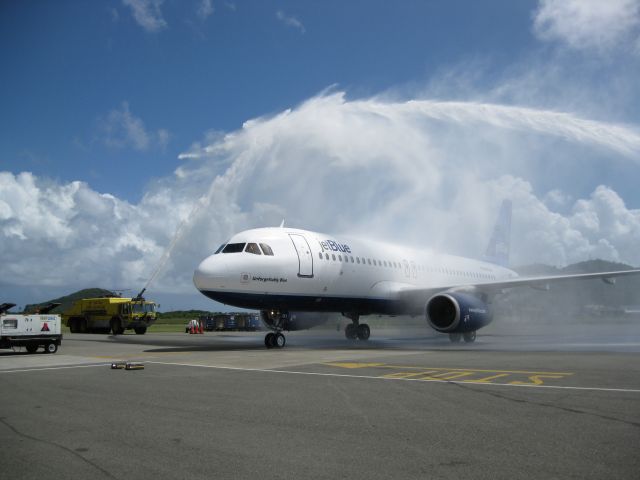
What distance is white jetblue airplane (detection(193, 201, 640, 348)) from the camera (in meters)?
20.4

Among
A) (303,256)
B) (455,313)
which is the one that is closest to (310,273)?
(303,256)

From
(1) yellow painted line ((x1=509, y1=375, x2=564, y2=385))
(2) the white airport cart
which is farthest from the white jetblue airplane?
(1) yellow painted line ((x1=509, y1=375, x2=564, y2=385))

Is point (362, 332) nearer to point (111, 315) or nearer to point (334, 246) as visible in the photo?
point (334, 246)

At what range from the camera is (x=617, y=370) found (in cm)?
1298

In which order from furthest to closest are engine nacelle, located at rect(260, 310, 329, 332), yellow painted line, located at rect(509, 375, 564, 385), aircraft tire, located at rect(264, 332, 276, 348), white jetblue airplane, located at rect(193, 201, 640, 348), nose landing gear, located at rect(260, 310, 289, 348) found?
engine nacelle, located at rect(260, 310, 329, 332), nose landing gear, located at rect(260, 310, 289, 348), aircraft tire, located at rect(264, 332, 276, 348), white jetblue airplane, located at rect(193, 201, 640, 348), yellow painted line, located at rect(509, 375, 564, 385)

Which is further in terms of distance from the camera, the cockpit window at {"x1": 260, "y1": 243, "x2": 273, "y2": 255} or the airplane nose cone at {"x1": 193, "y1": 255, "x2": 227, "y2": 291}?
the cockpit window at {"x1": 260, "y1": 243, "x2": 273, "y2": 255}

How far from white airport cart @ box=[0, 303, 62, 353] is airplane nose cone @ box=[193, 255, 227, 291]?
5272 mm

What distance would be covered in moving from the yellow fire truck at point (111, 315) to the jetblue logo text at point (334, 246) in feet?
68.8

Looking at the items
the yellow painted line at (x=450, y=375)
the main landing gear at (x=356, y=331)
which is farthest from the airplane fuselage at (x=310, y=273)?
the yellow painted line at (x=450, y=375)

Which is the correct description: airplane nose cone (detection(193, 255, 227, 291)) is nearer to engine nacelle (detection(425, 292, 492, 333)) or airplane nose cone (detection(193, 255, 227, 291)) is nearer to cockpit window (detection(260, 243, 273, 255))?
cockpit window (detection(260, 243, 273, 255))

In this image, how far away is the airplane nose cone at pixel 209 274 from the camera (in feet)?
65.0

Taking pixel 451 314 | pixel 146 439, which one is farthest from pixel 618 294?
pixel 146 439

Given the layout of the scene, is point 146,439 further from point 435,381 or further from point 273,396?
point 435,381

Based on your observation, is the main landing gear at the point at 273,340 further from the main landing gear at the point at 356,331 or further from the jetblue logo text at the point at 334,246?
the main landing gear at the point at 356,331
